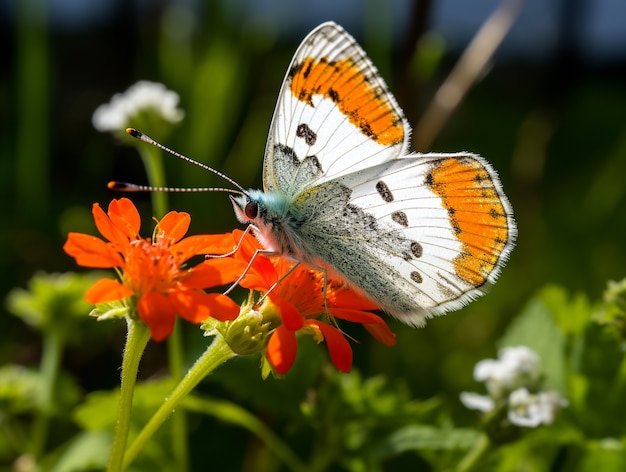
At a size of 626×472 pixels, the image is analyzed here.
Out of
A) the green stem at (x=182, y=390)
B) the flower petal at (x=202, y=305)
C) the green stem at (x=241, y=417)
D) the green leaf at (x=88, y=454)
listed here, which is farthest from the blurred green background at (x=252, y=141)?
the flower petal at (x=202, y=305)

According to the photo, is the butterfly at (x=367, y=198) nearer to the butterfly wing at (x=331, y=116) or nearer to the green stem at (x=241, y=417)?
the butterfly wing at (x=331, y=116)

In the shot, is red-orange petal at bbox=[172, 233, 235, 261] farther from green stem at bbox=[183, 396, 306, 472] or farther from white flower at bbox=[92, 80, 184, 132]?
white flower at bbox=[92, 80, 184, 132]

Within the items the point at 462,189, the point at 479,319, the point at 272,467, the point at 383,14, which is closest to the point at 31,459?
the point at 272,467

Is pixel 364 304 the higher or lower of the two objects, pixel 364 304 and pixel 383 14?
the lower

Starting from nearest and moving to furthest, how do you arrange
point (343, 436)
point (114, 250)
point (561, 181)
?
point (114, 250)
point (343, 436)
point (561, 181)

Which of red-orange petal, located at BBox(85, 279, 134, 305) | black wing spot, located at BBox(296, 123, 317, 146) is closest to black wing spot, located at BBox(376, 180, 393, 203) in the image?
black wing spot, located at BBox(296, 123, 317, 146)

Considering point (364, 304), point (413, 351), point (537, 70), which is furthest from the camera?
point (537, 70)

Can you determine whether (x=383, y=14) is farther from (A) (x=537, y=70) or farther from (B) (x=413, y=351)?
(A) (x=537, y=70)
